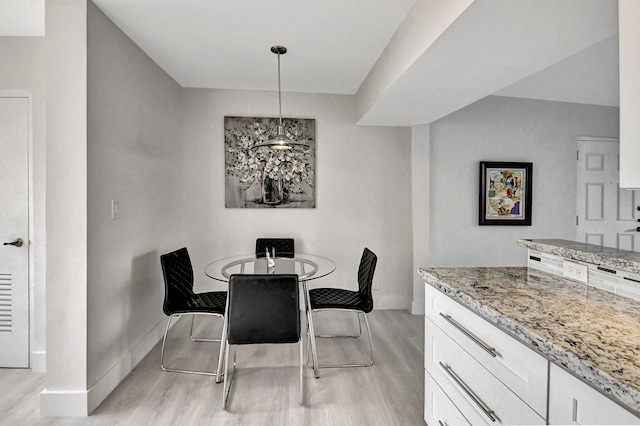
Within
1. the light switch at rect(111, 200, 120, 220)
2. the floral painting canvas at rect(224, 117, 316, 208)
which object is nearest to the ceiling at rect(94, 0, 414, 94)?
the floral painting canvas at rect(224, 117, 316, 208)

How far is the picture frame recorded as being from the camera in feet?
13.5

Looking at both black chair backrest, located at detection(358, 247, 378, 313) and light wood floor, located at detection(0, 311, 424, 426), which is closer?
light wood floor, located at detection(0, 311, 424, 426)

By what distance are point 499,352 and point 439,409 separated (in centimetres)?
67

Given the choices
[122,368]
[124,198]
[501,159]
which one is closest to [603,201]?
[501,159]

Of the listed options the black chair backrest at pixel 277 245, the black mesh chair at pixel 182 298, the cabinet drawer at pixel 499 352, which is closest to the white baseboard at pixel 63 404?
the black mesh chair at pixel 182 298

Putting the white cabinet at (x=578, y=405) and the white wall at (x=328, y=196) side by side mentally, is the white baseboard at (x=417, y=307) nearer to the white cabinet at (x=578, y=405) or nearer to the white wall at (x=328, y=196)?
the white wall at (x=328, y=196)

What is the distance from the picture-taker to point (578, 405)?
909 mm

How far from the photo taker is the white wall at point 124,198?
7.11 feet

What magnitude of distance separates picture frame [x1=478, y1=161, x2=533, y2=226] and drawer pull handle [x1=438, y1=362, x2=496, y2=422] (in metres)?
2.91

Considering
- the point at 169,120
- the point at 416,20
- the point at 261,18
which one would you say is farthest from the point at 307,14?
the point at 169,120

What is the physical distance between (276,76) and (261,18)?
112cm

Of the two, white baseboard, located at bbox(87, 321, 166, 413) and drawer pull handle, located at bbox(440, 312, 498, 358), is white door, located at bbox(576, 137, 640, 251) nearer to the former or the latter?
drawer pull handle, located at bbox(440, 312, 498, 358)

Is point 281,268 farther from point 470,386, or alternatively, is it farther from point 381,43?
point 381,43

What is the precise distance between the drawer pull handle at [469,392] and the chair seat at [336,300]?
1.03 m
